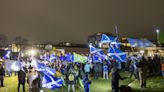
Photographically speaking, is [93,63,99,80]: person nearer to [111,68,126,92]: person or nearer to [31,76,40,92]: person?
[111,68,126,92]: person

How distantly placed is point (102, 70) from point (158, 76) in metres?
6.63

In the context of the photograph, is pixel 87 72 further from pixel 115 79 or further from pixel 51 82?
pixel 115 79

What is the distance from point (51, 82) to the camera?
84.7 feet

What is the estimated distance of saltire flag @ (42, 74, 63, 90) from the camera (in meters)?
25.5

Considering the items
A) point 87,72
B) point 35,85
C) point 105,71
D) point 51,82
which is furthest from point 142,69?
point 105,71

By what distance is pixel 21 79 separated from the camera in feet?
77.3

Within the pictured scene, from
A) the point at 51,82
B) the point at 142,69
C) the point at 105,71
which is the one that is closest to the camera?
the point at 142,69

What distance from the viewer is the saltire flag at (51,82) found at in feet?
83.7

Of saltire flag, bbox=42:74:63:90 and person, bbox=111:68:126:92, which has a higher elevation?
→ person, bbox=111:68:126:92

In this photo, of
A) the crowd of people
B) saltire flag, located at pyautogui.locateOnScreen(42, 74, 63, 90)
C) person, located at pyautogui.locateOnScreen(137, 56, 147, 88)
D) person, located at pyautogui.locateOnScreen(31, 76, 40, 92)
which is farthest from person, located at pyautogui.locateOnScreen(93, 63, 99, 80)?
person, located at pyautogui.locateOnScreen(31, 76, 40, 92)

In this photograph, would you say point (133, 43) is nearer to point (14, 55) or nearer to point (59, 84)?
point (59, 84)

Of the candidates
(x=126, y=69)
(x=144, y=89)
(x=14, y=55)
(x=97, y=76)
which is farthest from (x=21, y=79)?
(x=14, y=55)

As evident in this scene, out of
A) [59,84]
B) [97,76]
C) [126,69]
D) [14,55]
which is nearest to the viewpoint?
[59,84]

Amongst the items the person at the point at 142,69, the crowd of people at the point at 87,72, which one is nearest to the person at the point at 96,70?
the crowd of people at the point at 87,72
